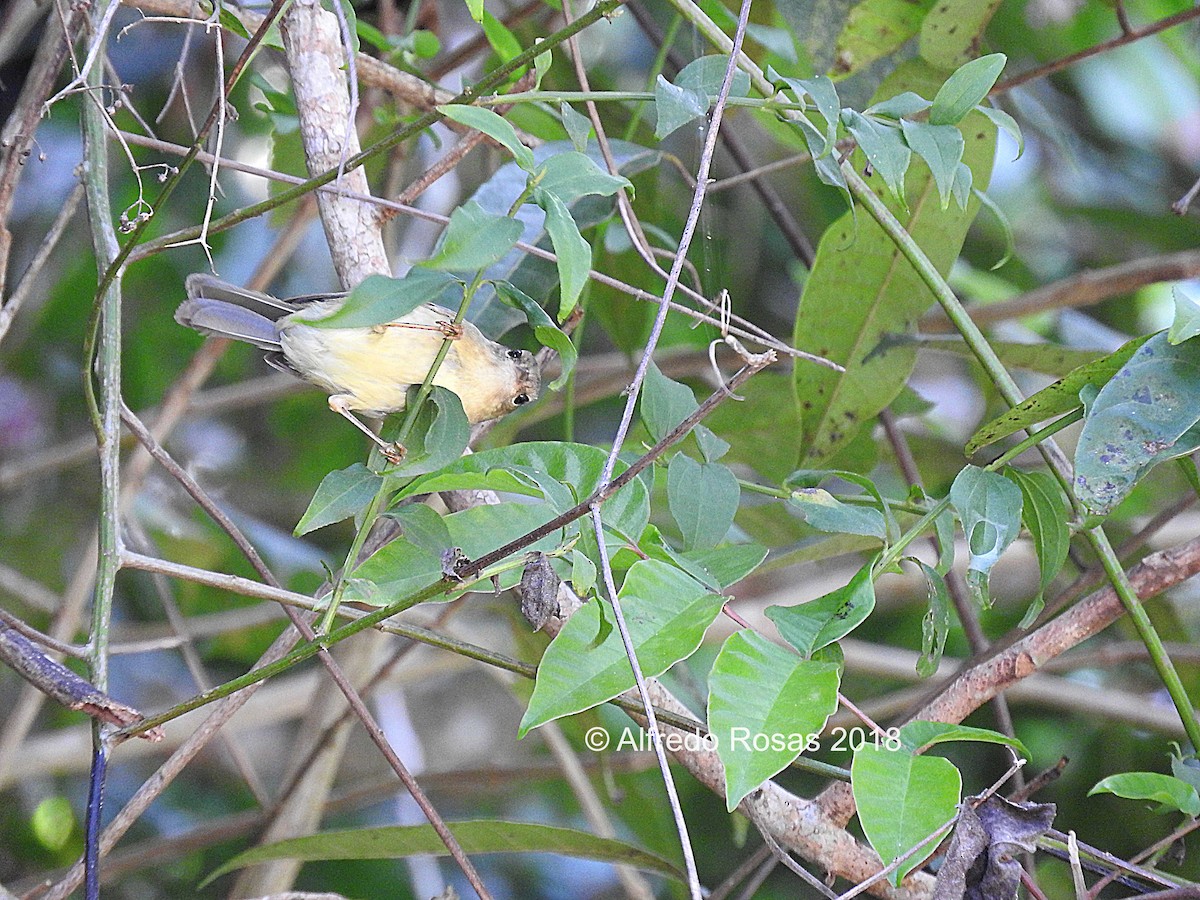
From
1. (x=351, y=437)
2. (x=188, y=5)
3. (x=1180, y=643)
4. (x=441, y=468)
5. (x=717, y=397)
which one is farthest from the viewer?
(x=351, y=437)

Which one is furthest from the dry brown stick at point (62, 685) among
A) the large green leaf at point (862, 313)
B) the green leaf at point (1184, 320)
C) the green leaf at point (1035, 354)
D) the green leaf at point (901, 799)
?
the green leaf at point (1035, 354)

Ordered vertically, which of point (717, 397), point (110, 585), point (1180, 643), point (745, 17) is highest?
A: point (745, 17)

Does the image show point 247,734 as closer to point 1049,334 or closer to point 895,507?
point 1049,334

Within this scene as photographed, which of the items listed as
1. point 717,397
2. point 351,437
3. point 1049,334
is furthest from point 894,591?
→ point 717,397

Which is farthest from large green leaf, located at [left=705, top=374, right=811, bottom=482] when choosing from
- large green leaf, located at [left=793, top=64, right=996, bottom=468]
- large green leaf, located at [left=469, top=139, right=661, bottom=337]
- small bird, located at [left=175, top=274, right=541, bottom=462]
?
small bird, located at [left=175, top=274, right=541, bottom=462]

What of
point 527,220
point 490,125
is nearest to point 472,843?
point 527,220

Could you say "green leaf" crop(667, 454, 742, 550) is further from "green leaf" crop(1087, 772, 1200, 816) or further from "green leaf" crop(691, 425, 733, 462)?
"green leaf" crop(1087, 772, 1200, 816)

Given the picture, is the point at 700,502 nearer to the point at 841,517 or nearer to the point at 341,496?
the point at 841,517
